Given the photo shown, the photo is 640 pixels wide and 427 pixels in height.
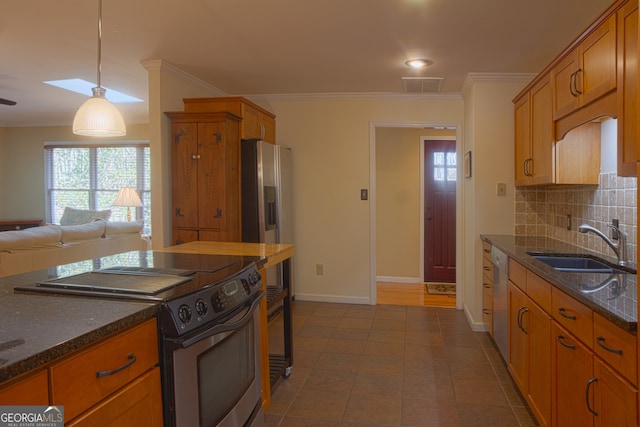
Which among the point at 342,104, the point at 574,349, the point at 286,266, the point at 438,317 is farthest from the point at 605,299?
the point at 342,104

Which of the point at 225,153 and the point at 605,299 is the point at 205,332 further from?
the point at 225,153

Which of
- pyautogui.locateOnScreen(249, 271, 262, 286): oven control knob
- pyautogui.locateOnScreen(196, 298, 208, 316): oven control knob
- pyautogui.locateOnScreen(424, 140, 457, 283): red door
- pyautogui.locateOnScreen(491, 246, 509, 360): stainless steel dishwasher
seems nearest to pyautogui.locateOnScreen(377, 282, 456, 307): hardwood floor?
pyautogui.locateOnScreen(424, 140, 457, 283): red door

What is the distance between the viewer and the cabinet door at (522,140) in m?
3.22

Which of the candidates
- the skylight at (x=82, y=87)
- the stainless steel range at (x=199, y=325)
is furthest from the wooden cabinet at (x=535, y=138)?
the skylight at (x=82, y=87)

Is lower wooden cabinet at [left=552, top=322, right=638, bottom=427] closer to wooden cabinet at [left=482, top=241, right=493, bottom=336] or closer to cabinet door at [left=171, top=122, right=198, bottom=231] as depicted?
wooden cabinet at [left=482, top=241, right=493, bottom=336]

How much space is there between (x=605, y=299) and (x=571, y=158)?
148 cm

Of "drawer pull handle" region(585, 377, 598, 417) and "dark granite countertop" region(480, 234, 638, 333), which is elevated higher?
"dark granite countertop" region(480, 234, 638, 333)

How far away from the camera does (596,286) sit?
1.67 metres

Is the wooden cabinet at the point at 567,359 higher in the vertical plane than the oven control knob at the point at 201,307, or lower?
lower

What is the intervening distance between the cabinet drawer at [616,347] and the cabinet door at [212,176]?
9.01 ft

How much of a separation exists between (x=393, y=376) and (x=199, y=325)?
188 cm

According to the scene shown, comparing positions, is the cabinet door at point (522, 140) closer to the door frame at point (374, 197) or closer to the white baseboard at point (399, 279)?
the door frame at point (374, 197)

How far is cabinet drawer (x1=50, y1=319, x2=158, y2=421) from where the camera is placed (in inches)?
38.2

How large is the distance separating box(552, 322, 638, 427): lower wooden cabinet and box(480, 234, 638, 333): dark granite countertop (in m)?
0.19
